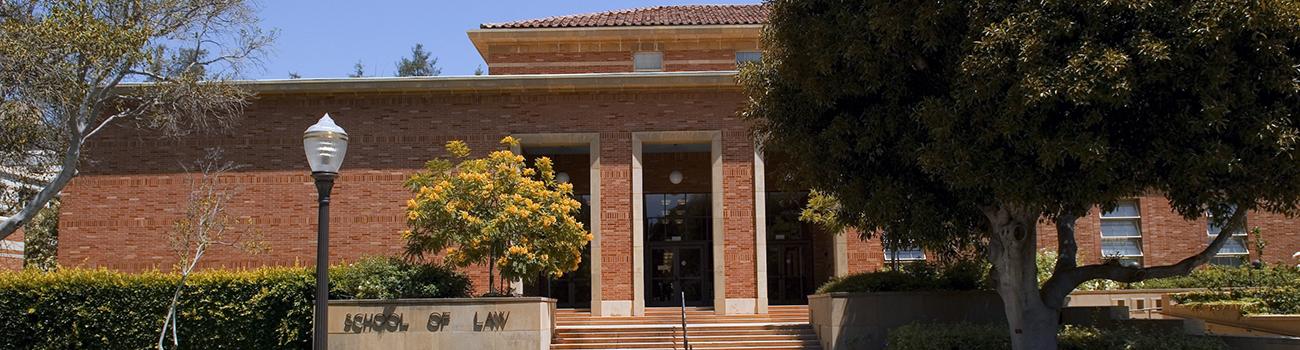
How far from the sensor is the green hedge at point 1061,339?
13836mm

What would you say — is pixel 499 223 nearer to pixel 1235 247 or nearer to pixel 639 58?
pixel 639 58

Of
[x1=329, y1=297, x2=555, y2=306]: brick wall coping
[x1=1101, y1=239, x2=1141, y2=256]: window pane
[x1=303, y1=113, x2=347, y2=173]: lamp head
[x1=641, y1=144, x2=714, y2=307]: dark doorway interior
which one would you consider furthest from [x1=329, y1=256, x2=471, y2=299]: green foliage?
[x1=1101, y1=239, x2=1141, y2=256]: window pane

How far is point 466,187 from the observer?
720 inches

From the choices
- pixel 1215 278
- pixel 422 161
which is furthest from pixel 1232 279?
pixel 422 161

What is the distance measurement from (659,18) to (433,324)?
1347 cm

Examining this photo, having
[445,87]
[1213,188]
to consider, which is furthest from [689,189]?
[1213,188]

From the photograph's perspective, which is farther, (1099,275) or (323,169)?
(1099,275)

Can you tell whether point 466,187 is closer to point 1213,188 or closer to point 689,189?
point 689,189

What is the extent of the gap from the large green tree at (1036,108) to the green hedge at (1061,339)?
33.2 inches

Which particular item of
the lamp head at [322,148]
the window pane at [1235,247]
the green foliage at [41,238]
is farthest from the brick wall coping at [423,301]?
the green foliage at [41,238]

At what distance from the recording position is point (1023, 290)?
14.2m

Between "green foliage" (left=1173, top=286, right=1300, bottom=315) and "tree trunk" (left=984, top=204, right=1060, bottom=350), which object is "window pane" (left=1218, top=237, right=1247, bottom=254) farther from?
"tree trunk" (left=984, top=204, right=1060, bottom=350)

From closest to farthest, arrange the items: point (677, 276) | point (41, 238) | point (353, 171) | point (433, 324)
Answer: point (433, 324), point (353, 171), point (677, 276), point (41, 238)

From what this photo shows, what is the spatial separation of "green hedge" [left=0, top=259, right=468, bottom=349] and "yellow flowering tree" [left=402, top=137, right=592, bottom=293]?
889 millimetres
